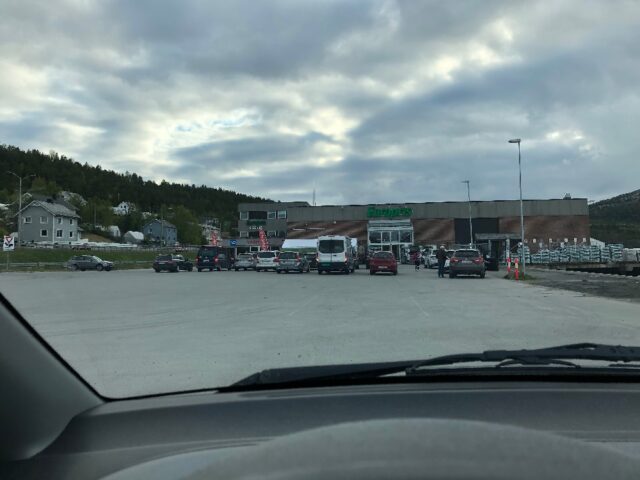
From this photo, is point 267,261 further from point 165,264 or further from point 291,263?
point 165,264

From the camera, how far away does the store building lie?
78.1 meters

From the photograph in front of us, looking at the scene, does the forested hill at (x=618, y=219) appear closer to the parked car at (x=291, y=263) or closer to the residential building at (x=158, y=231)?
the parked car at (x=291, y=263)

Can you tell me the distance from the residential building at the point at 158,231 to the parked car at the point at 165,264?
3921 inches

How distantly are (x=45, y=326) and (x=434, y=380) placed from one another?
8.88 metres

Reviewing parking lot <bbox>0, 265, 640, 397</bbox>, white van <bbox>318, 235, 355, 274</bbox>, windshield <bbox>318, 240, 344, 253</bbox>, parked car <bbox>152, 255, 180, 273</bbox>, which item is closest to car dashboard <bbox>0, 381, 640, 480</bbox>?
parking lot <bbox>0, 265, 640, 397</bbox>

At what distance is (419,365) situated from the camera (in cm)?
311

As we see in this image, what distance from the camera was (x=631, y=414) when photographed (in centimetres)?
243

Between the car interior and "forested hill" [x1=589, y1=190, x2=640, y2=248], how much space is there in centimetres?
9064

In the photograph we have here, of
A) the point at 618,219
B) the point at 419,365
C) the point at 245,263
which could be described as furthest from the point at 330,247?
the point at 618,219

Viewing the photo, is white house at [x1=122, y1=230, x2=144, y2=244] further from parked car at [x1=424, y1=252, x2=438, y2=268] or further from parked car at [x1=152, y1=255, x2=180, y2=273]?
parked car at [x1=424, y1=252, x2=438, y2=268]

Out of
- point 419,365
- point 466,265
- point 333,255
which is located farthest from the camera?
point 333,255

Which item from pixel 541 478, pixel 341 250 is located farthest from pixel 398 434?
pixel 341 250

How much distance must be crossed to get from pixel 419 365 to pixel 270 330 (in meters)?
6.98

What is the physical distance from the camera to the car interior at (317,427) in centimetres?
142
